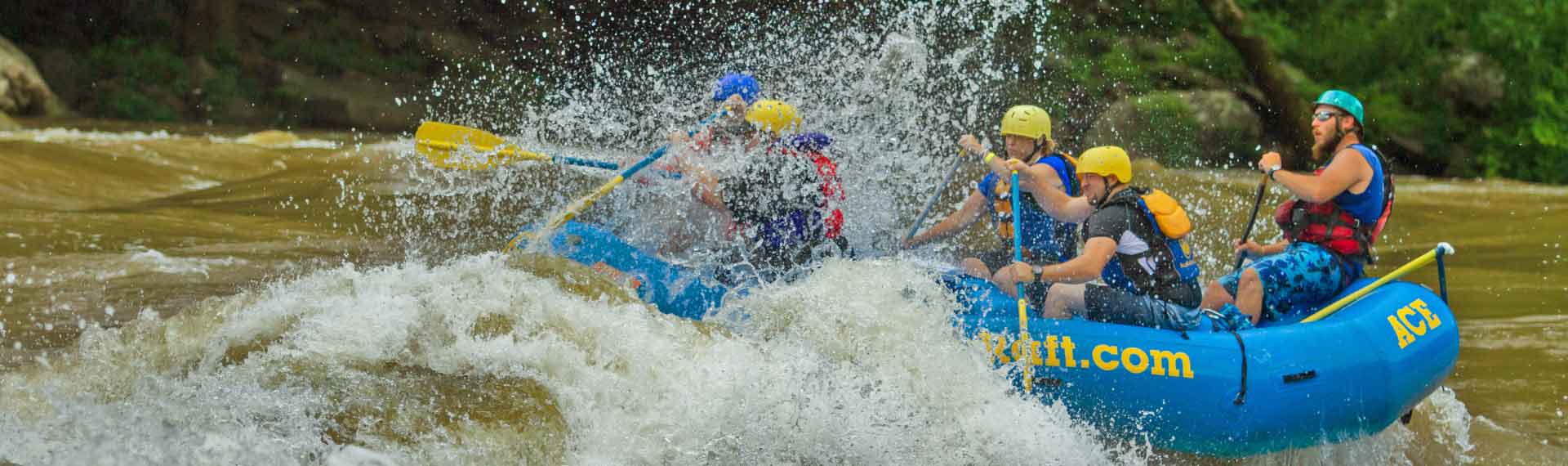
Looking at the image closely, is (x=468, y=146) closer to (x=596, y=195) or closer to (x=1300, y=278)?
(x=596, y=195)

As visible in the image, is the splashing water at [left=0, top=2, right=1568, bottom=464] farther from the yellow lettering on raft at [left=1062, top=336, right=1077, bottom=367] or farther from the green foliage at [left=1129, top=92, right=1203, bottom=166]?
the green foliage at [left=1129, top=92, right=1203, bottom=166]

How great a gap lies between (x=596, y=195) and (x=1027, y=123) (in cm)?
181

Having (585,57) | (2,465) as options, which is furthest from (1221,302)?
Answer: (585,57)

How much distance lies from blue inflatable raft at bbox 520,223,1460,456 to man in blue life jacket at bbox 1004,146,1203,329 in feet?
0.45

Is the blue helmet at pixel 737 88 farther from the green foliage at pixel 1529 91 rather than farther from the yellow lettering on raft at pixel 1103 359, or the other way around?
the green foliage at pixel 1529 91

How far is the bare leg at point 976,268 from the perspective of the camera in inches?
211

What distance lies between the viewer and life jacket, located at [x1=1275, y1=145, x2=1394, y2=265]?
518 cm

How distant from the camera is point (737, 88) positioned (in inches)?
240

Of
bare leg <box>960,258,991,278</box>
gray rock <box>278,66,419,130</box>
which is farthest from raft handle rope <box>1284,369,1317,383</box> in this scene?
gray rock <box>278,66,419,130</box>

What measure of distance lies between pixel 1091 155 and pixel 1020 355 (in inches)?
31.6

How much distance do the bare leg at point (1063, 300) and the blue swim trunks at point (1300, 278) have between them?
82 centimetres

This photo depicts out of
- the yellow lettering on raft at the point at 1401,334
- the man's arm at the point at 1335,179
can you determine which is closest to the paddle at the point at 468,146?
the man's arm at the point at 1335,179

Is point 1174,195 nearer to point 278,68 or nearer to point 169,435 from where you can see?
point 169,435

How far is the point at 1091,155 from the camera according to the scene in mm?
4875
